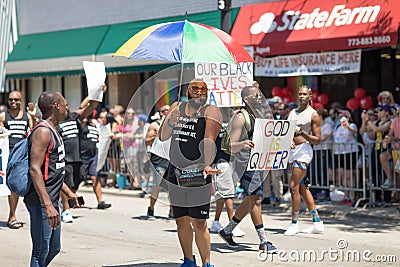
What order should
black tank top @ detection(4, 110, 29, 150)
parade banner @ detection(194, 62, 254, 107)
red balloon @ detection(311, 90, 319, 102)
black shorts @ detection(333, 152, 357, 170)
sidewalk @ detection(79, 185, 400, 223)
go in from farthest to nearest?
red balloon @ detection(311, 90, 319, 102) < black shorts @ detection(333, 152, 357, 170) < sidewalk @ detection(79, 185, 400, 223) < black tank top @ detection(4, 110, 29, 150) < parade banner @ detection(194, 62, 254, 107)

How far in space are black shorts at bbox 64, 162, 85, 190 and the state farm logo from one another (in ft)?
18.4

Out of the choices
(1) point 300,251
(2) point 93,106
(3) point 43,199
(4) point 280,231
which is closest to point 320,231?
(4) point 280,231

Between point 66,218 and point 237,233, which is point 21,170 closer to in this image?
point 237,233

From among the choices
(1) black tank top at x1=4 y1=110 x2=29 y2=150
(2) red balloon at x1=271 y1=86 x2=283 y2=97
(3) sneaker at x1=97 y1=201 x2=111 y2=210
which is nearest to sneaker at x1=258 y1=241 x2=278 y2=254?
(1) black tank top at x1=4 y1=110 x2=29 y2=150

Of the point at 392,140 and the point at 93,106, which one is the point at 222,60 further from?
the point at 392,140

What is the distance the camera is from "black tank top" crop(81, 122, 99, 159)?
1251cm

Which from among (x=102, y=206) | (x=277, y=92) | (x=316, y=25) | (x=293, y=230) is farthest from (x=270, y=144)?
(x=277, y=92)

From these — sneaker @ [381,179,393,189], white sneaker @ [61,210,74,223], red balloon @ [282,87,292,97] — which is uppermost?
red balloon @ [282,87,292,97]

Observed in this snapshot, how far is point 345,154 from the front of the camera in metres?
13.2

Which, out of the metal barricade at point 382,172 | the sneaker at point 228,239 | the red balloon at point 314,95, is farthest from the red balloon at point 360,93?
the sneaker at point 228,239

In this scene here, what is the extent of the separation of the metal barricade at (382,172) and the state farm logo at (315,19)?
8.18 feet

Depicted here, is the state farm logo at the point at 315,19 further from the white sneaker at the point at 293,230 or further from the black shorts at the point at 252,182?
Answer: the black shorts at the point at 252,182

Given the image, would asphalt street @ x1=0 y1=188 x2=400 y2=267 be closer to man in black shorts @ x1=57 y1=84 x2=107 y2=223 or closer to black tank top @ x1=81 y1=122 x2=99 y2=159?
man in black shorts @ x1=57 y1=84 x2=107 y2=223

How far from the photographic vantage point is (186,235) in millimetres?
7312
